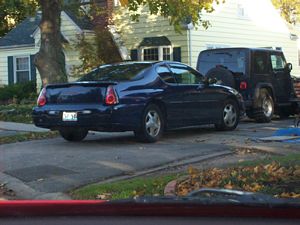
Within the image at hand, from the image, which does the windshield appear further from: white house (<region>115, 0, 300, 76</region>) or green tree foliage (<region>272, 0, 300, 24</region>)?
green tree foliage (<region>272, 0, 300, 24</region>)

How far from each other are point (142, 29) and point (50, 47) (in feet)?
23.6

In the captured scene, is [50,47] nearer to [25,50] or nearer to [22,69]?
[25,50]

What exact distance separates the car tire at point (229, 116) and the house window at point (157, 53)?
31.2 ft

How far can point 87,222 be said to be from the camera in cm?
238

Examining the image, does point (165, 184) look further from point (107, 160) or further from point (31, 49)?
point (31, 49)

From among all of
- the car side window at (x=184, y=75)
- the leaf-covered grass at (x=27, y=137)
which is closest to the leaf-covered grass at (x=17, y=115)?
the leaf-covered grass at (x=27, y=137)

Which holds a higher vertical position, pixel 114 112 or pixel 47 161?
pixel 114 112

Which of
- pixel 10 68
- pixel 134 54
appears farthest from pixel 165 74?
pixel 10 68

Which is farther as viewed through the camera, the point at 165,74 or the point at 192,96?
the point at 192,96

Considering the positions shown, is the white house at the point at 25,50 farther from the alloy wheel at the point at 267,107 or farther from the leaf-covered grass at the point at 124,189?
the leaf-covered grass at the point at 124,189

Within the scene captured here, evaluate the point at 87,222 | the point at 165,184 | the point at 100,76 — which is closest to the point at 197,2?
the point at 100,76

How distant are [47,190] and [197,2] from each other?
10.8 meters

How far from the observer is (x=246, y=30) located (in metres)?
24.7

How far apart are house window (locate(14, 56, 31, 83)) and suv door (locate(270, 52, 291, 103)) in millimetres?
14509
